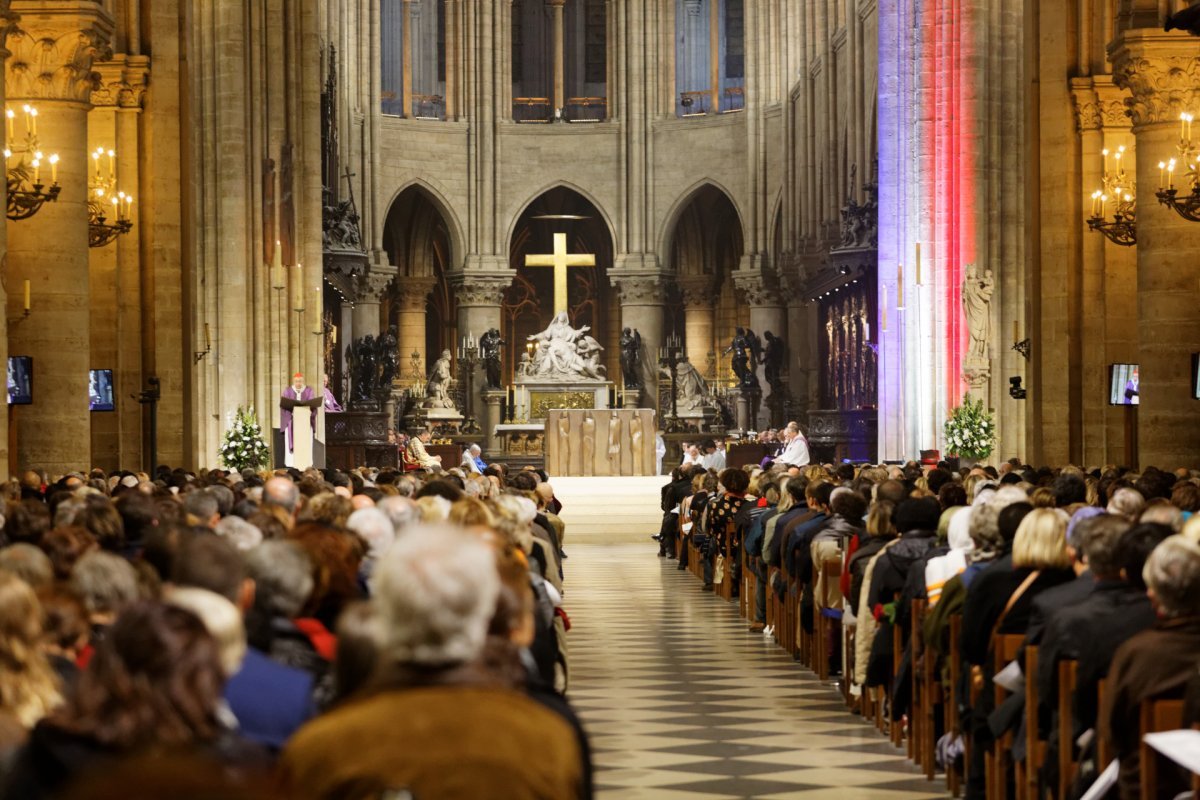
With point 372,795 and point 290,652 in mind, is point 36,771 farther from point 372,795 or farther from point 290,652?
point 290,652

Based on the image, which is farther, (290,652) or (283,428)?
(283,428)

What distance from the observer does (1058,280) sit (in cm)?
2281

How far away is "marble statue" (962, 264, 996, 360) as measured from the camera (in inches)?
1099

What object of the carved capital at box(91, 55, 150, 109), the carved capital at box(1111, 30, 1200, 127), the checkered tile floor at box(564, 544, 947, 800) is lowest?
the checkered tile floor at box(564, 544, 947, 800)

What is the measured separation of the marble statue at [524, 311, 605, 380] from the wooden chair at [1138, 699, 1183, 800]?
40.4 metres

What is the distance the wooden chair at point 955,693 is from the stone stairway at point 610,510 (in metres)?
19.3

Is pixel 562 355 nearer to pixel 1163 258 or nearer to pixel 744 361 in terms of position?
pixel 744 361

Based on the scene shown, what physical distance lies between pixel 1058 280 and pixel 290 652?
18.7 metres

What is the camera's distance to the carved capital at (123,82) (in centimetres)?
2084

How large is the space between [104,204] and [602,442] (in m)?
22.1

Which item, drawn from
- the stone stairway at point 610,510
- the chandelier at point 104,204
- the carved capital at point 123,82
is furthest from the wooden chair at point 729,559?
the stone stairway at point 610,510

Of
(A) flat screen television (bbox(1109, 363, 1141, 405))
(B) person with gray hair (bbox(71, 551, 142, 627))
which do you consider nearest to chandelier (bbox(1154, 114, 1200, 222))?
(A) flat screen television (bbox(1109, 363, 1141, 405))

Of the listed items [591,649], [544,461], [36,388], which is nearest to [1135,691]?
[591,649]

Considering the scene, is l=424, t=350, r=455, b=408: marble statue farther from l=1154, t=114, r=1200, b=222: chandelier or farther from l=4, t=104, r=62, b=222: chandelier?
l=1154, t=114, r=1200, b=222: chandelier
